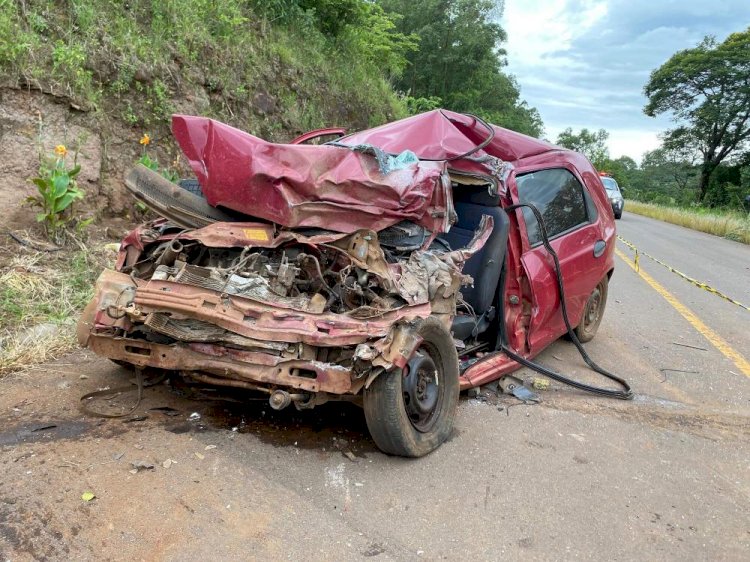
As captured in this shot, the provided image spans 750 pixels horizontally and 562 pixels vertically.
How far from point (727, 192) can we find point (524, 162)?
40654 mm

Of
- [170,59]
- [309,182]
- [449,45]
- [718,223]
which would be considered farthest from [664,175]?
[309,182]

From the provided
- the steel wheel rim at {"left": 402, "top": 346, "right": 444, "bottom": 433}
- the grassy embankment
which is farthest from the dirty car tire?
the grassy embankment

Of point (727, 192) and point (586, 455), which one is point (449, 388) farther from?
point (727, 192)

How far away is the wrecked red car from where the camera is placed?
312cm

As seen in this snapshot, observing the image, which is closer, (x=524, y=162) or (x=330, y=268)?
(x=330, y=268)

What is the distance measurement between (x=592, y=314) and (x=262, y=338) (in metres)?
4.04

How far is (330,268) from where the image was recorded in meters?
3.52

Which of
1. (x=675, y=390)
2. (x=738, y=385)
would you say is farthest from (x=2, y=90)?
(x=738, y=385)

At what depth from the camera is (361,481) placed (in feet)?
10.4

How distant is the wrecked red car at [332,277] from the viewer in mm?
3115

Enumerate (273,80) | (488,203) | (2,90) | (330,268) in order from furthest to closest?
1. (273,80)
2. (2,90)
3. (488,203)
4. (330,268)

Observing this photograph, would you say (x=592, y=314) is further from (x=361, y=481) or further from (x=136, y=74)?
(x=136, y=74)

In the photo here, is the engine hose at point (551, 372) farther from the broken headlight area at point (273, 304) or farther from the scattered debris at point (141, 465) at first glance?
the scattered debris at point (141, 465)

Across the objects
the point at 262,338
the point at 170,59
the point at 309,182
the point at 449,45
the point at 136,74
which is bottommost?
the point at 262,338
